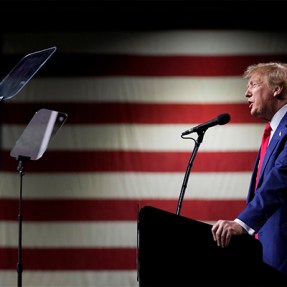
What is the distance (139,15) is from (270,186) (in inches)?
77.5

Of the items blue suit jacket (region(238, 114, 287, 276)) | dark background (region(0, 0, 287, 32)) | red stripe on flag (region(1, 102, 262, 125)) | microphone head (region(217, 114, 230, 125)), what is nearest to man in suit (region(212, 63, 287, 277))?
blue suit jacket (region(238, 114, 287, 276))

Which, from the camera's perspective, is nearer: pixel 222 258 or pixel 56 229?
pixel 222 258

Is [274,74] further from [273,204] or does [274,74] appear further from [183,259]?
[183,259]

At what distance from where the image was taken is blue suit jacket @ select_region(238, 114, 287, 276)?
1.66 meters

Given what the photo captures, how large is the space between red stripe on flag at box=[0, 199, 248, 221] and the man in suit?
1.23 meters

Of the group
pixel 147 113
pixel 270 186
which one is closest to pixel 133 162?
pixel 147 113

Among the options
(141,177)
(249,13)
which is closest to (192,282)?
(141,177)

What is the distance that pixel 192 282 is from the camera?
1.27 meters

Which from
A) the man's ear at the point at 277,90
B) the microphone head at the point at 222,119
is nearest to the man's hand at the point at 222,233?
the microphone head at the point at 222,119

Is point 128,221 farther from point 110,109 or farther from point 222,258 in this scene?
point 222,258

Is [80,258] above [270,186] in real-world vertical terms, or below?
below

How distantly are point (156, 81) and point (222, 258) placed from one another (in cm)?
215

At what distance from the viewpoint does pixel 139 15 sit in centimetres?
338

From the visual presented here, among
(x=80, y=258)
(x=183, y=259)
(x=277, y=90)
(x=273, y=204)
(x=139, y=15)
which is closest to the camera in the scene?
(x=183, y=259)
